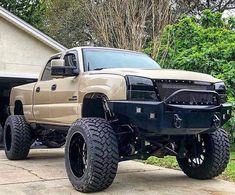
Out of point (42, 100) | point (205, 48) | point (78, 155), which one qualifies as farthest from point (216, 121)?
point (205, 48)

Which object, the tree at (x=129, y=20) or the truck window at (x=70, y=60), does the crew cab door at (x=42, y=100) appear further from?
the tree at (x=129, y=20)

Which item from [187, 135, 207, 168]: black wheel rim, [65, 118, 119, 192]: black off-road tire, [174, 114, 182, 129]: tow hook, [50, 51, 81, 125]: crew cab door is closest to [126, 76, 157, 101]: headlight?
[174, 114, 182, 129]: tow hook

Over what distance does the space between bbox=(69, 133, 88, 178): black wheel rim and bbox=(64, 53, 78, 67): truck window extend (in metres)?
1.43

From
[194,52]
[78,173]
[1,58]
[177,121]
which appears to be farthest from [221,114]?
[1,58]

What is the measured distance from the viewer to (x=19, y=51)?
13.2 metres

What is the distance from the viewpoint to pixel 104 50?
23.3 feet

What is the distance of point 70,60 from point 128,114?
87.6 inches

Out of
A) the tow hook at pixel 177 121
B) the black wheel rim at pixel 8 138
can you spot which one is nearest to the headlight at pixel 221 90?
the tow hook at pixel 177 121

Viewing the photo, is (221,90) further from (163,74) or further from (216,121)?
(163,74)

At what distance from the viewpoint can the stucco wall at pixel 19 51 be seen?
12.8 m

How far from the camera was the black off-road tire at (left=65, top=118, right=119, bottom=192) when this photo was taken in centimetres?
521

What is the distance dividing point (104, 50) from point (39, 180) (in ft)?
8.09

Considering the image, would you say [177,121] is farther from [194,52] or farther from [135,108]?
[194,52]

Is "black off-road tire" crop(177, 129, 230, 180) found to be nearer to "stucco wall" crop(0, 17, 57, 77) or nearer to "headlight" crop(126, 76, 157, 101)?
"headlight" crop(126, 76, 157, 101)
